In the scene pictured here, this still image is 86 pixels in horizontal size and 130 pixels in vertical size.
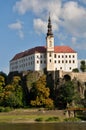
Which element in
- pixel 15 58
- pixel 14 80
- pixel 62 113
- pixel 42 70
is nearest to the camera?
pixel 62 113

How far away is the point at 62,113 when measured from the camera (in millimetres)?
101938

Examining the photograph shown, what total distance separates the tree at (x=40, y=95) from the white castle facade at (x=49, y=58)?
1286cm

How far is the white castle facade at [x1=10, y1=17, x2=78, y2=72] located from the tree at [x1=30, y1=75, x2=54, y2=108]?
12857 millimetres

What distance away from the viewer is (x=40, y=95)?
4390 inches

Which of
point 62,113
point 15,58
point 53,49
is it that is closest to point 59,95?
point 62,113

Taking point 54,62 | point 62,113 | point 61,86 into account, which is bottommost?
point 62,113

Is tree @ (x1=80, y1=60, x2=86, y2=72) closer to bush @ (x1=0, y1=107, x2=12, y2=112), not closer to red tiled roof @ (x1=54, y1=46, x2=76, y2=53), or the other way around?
red tiled roof @ (x1=54, y1=46, x2=76, y2=53)

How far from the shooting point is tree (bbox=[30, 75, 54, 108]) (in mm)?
109812

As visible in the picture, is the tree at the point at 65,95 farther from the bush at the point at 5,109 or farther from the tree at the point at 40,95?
the bush at the point at 5,109

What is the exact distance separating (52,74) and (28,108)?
14142mm

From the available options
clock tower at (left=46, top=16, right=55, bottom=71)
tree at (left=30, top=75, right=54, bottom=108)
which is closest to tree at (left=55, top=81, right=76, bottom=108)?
tree at (left=30, top=75, right=54, bottom=108)

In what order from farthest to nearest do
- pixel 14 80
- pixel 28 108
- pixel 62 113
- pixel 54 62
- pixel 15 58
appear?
pixel 15 58
pixel 54 62
pixel 14 80
pixel 28 108
pixel 62 113

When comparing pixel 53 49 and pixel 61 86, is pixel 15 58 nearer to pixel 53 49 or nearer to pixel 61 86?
pixel 53 49

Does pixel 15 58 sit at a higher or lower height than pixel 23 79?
higher
